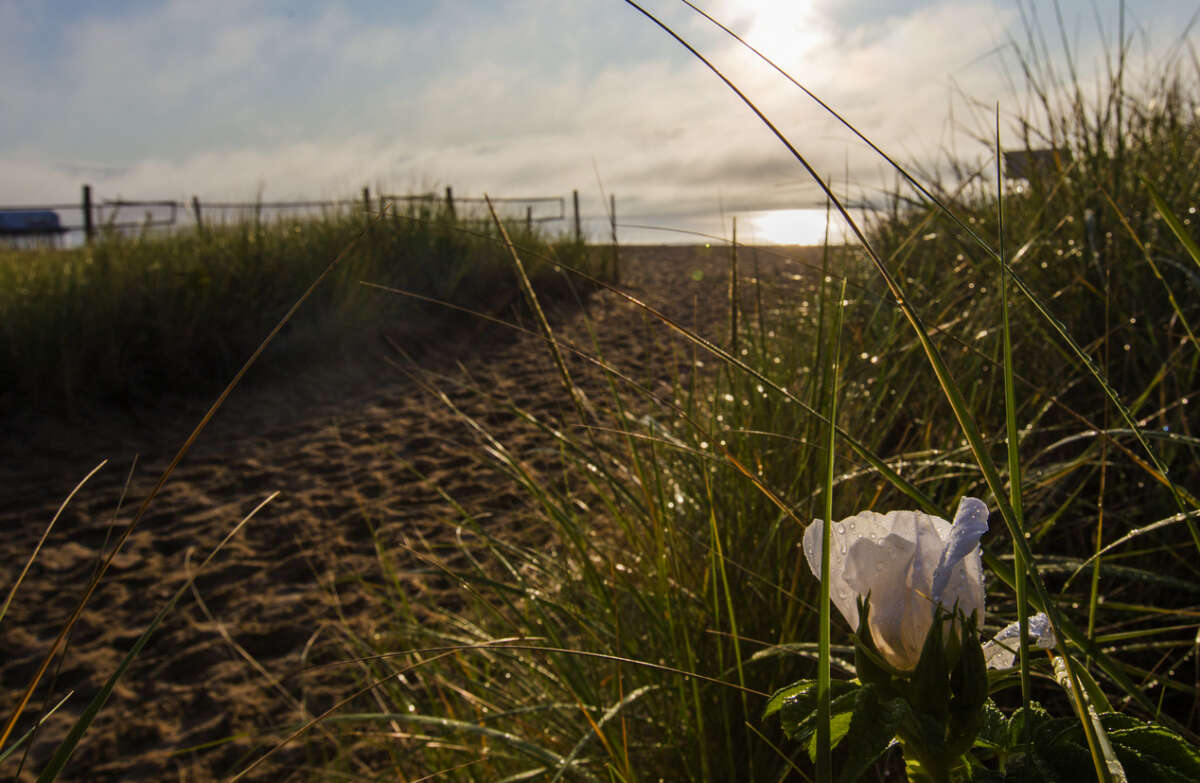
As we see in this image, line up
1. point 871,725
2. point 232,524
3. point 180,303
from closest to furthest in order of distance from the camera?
point 871,725 < point 232,524 < point 180,303

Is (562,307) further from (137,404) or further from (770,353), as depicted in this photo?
(770,353)

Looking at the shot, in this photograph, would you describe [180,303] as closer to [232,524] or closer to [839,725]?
[232,524]

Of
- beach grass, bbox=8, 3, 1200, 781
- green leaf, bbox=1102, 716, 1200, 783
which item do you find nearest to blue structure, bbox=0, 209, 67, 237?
beach grass, bbox=8, 3, 1200, 781

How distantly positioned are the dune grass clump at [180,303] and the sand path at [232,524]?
0.29m

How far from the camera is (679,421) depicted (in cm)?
200

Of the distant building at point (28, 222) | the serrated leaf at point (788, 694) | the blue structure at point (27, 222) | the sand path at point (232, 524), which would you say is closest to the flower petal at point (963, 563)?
the serrated leaf at point (788, 694)

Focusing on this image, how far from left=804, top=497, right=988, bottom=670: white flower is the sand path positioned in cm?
90

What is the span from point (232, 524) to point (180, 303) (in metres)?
2.25

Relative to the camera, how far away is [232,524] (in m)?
3.00

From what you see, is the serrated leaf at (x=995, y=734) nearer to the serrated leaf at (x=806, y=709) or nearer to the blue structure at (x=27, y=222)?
the serrated leaf at (x=806, y=709)

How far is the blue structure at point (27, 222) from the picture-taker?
1660 cm

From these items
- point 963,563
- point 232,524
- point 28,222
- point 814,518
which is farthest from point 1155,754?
point 28,222

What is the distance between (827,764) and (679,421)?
162 cm

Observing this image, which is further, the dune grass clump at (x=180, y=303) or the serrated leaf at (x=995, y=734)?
the dune grass clump at (x=180, y=303)
